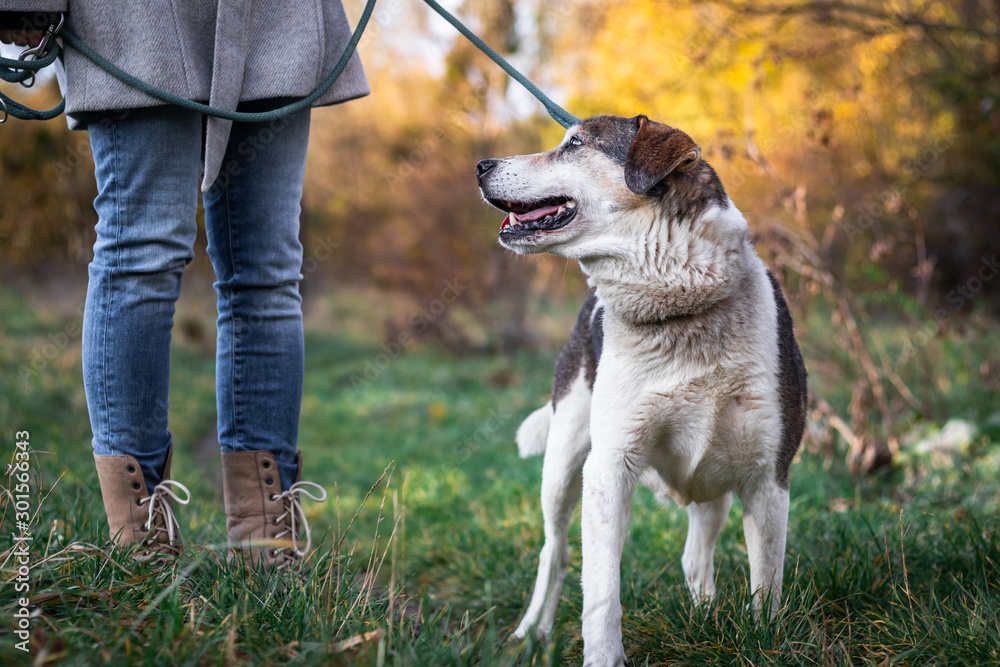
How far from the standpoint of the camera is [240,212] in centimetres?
231

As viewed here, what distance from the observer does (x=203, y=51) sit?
221 centimetres

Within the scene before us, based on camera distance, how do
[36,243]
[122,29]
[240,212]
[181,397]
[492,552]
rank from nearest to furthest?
1. [122,29]
2. [240,212]
3. [492,552]
4. [181,397]
5. [36,243]

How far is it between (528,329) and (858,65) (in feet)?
18.2

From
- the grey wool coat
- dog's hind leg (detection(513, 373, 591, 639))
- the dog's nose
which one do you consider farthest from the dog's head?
the grey wool coat

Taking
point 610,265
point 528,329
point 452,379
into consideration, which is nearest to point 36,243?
point 452,379

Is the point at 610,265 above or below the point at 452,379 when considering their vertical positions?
above

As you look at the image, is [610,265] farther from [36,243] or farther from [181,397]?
[36,243]

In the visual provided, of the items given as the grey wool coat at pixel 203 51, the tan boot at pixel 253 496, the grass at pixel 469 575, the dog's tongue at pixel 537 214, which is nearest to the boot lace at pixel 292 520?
the tan boot at pixel 253 496

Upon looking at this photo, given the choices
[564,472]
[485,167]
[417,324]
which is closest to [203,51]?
[485,167]

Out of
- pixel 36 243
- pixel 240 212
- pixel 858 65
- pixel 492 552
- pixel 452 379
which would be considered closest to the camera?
pixel 240 212

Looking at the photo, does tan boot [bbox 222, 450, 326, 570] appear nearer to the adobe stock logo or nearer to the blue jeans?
the blue jeans

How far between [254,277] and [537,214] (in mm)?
958

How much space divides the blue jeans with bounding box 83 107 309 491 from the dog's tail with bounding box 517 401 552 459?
1.13 meters

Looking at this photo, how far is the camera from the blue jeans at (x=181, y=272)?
2.05 m
